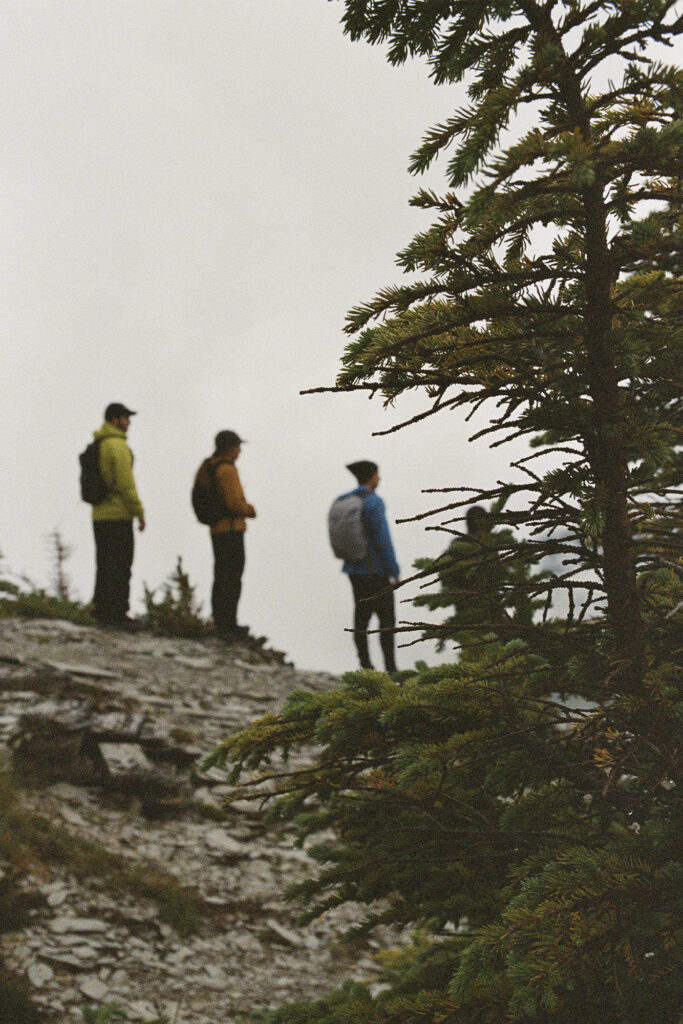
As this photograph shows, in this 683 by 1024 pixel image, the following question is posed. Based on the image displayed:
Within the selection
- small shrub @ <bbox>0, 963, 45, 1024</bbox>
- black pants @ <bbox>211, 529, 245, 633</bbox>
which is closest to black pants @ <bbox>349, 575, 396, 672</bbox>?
black pants @ <bbox>211, 529, 245, 633</bbox>

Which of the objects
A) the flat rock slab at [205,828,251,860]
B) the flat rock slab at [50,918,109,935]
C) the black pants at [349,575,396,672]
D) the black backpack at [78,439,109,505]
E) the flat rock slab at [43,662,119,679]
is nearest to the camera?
the flat rock slab at [50,918,109,935]

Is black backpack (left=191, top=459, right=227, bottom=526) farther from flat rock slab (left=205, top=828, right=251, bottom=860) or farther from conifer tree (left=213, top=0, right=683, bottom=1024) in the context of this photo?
conifer tree (left=213, top=0, right=683, bottom=1024)

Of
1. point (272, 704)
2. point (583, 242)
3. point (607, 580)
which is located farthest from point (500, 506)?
point (272, 704)

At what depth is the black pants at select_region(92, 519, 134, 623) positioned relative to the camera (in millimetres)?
11305

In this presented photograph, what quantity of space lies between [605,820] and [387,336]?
1.84m

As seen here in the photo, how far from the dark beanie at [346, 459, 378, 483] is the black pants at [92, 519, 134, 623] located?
A: 329 cm

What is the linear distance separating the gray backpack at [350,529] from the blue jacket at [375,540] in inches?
2.5

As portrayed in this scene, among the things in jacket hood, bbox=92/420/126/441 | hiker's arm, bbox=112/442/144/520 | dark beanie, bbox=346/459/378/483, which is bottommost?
dark beanie, bbox=346/459/378/483

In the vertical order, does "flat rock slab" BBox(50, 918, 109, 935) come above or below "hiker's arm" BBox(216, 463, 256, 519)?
below

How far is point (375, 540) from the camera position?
10133 mm

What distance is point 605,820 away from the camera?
116 inches

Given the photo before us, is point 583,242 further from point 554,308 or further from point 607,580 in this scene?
point 607,580

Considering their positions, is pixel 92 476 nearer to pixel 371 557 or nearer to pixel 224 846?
pixel 371 557

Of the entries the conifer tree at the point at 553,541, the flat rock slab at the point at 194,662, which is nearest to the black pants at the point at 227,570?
→ the flat rock slab at the point at 194,662
